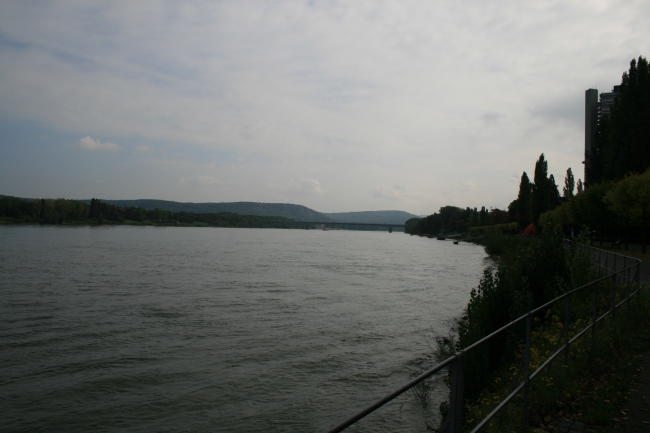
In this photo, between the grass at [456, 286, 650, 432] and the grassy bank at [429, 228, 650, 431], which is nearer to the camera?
the grass at [456, 286, 650, 432]

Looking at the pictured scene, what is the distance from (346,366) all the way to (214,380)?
4.21 metres

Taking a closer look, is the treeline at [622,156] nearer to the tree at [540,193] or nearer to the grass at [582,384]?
the tree at [540,193]

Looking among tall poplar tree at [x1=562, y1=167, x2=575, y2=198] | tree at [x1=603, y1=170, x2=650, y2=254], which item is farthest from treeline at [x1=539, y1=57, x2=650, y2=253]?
tall poplar tree at [x1=562, y1=167, x2=575, y2=198]

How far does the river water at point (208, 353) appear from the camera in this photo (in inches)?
467

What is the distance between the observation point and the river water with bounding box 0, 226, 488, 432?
11.9 metres

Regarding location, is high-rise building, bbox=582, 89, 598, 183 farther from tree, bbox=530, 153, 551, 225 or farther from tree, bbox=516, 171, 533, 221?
tree, bbox=530, 153, 551, 225

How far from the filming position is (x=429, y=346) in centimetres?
1798

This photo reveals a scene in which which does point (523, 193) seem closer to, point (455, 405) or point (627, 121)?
point (627, 121)

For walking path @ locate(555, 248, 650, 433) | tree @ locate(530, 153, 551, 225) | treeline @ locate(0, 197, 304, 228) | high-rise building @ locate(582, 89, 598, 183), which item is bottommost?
walking path @ locate(555, 248, 650, 433)

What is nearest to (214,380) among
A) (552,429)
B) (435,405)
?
(435,405)

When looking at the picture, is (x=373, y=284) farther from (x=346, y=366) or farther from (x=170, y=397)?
(x=170, y=397)

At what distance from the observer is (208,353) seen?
654 inches

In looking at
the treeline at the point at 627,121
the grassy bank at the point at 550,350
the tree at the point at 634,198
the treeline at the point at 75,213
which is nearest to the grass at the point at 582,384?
the grassy bank at the point at 550,350

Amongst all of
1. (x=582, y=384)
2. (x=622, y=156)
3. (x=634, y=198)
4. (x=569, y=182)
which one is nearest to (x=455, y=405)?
(x=582, y=384)
